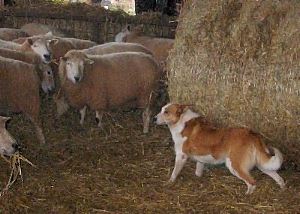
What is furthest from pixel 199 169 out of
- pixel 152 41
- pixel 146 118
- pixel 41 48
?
pixel 152 41

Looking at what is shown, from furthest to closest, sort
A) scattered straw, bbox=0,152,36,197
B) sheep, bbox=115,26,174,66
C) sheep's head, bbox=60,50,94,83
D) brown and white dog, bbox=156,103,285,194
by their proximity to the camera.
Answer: sheep, bbox=115,26,174,66 < sheep's head, bbox=60,50,94,83 < brown and white dog, bbox=156,103,285,194 < scattered straw, bbox=0,152,36,197

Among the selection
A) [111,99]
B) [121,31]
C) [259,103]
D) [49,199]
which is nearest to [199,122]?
[259,103]

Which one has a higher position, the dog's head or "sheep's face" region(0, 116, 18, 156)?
the dog's head

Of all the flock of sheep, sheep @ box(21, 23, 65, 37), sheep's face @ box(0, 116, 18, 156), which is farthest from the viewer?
sheep @ box(21, 23, 65, 37)

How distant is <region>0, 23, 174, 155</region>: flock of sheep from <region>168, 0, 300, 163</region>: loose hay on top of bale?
1.18 m

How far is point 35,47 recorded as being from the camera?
8.78m

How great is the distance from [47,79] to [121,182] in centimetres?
321

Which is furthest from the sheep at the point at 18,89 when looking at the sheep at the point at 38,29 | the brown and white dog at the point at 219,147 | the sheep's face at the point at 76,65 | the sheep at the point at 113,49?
the sheep at the point at 38,29

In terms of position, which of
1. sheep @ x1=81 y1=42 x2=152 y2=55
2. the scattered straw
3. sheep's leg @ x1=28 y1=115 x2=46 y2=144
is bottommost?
sheep's leg @ x1=28 y1=115 x2=46 y2=144

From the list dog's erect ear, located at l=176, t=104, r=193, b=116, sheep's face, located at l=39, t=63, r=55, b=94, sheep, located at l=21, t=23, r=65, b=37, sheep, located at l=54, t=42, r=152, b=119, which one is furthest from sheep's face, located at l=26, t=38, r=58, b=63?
dog's erect ear, located at l=176, t=104, r=193, b=116

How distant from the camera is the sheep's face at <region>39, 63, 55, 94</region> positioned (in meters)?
8.76

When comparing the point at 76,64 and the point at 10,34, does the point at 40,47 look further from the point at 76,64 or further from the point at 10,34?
the point at 10,34

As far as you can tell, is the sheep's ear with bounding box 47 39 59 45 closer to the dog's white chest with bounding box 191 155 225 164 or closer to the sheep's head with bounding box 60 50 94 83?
the sheep's head with bounding box 60 50 94 83

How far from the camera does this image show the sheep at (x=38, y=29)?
11547mm
